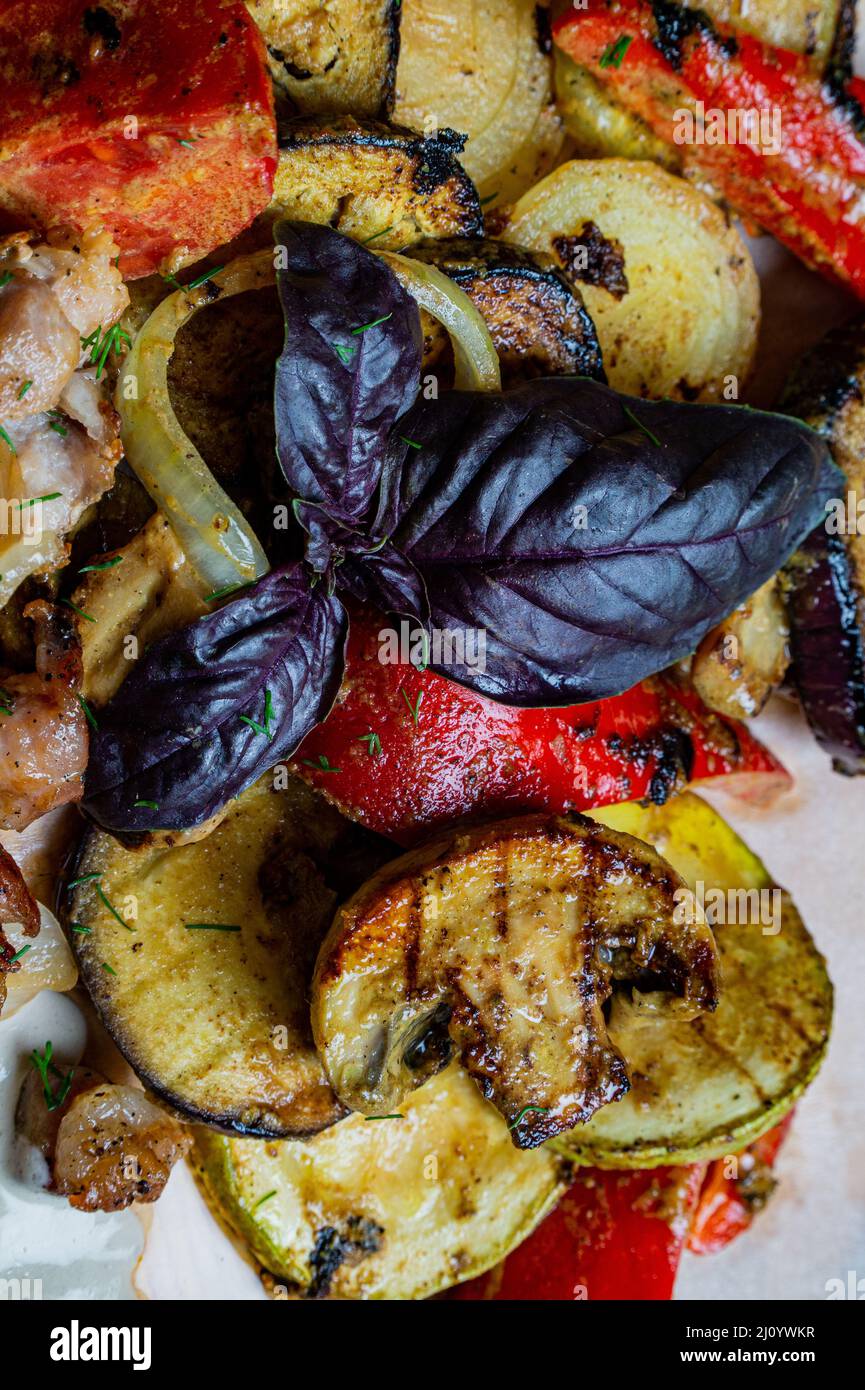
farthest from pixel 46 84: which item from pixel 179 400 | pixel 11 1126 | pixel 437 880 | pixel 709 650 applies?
pixel 11 1126

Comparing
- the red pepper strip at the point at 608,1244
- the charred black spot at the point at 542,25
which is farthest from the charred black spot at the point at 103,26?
the red pepper strip at the point at 608,1244

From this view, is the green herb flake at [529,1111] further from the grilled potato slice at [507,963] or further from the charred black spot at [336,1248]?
the charred black spot at [336,1248]

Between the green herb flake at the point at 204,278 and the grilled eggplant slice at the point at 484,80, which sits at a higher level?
the grilled eggplant slice at the point at 484,80

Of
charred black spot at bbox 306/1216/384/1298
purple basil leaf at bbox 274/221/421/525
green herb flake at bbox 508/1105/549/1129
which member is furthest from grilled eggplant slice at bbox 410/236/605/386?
charred black spot at bbox 306/1216/384/1298

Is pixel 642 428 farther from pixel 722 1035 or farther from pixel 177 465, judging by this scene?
pixel 722 1035

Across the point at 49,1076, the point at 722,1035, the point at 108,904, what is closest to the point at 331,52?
the point at 108,904

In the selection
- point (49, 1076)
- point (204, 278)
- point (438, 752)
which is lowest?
point (49, 1076)
